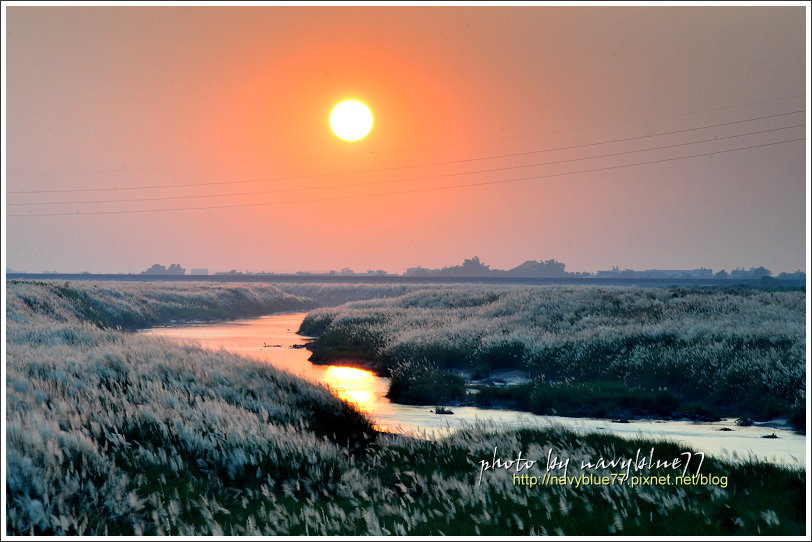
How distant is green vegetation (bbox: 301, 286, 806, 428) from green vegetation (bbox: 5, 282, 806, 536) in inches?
305

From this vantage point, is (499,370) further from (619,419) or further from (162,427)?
(162,427)

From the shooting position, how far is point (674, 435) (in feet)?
54.8

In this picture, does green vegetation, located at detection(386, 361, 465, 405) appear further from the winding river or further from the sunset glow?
the sunset glow

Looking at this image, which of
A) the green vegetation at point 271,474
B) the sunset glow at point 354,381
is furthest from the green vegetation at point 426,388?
the green vegetation at point 271,474

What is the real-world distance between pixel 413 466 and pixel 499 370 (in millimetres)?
16659

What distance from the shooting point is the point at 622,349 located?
26797 mm

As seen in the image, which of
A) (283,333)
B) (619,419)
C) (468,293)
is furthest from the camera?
(468,293)

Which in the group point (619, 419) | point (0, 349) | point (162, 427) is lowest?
point (619, 419)

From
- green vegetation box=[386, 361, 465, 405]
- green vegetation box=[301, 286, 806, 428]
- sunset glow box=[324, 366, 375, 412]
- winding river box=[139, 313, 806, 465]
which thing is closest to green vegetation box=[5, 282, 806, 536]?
winding river box=[139, 313, 806, 465]

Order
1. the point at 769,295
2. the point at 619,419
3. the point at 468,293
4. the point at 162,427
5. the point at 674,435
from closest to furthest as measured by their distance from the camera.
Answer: the point at 162,427, the point at 674,435, the point at 619,419, the point at 769,295, the point at 468,293

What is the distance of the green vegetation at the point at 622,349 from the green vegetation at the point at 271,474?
7.74 metres

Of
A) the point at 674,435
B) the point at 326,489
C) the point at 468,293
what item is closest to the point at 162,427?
the point at 326,489

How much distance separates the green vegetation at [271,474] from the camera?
8648mm

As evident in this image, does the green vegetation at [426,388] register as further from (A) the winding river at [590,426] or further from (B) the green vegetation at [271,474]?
(B) the green vegetation at [271,474]
